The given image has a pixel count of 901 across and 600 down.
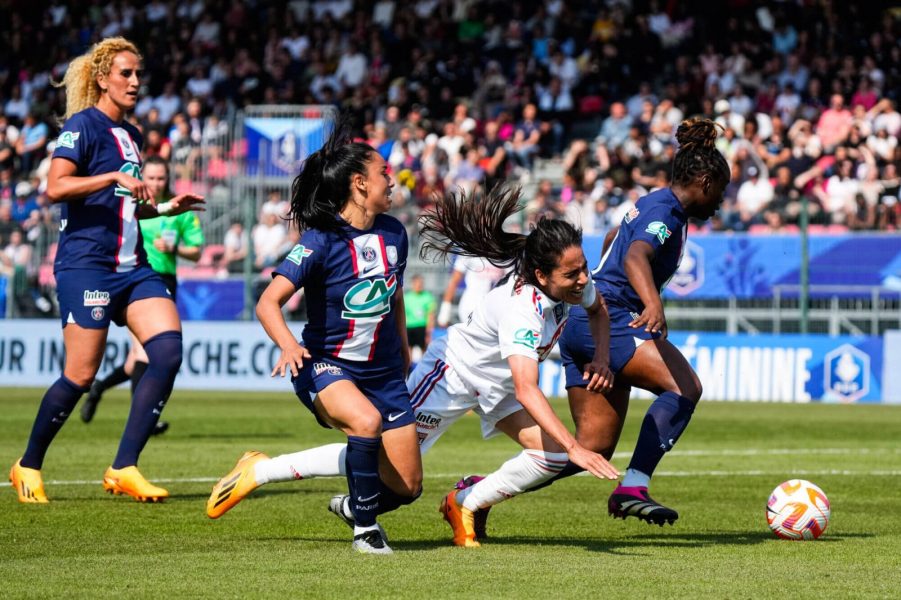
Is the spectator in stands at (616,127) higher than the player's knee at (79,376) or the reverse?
higher

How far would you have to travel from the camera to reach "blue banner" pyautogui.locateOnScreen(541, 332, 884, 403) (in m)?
20.1

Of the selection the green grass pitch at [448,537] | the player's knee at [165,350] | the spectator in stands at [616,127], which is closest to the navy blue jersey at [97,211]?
the player's knee at [165,350]

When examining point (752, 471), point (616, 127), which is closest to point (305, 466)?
point (752, 471)

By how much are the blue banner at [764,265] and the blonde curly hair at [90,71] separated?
12333 mm

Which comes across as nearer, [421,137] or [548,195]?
[548,195]

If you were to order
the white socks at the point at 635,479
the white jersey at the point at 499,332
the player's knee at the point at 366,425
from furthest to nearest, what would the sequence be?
the white socks at the point at 635,479
the white jersey at the point at 499,332
the player's knee at the point at 366,425

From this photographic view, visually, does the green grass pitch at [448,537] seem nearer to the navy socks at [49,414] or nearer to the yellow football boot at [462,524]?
the yellow football boot at [462,524]

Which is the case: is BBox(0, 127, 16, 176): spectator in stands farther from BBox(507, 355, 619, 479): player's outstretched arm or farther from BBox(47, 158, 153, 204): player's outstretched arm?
BBox(507, 355, 619, 479): player's outstretched arm

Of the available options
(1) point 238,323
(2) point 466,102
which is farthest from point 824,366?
(2) point 466,102

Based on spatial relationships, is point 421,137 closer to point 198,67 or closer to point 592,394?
point 198,67

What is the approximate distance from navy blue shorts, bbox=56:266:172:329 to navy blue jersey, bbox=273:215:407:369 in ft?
6.63

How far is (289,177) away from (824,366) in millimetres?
9292

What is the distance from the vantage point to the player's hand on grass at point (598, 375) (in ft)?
23.7

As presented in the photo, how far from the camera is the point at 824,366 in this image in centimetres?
2028
